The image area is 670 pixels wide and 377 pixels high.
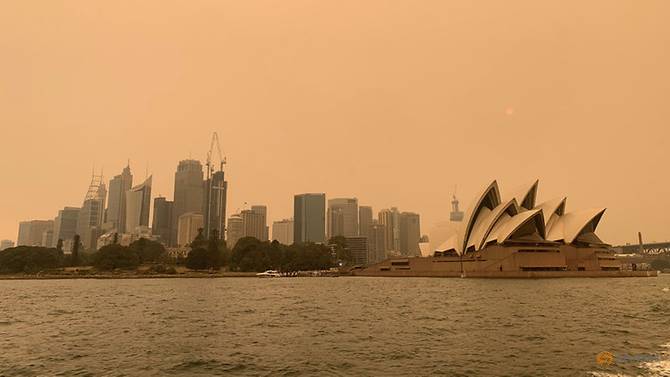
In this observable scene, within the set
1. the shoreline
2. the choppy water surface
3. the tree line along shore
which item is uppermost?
the tree line along shore

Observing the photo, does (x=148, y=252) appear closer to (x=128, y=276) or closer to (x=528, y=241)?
(x=128, y=276)

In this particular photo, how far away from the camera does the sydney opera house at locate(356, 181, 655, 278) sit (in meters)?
98.3

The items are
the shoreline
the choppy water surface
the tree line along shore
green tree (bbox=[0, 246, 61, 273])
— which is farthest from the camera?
green tree (bbox=[0, 246, 61, 273])

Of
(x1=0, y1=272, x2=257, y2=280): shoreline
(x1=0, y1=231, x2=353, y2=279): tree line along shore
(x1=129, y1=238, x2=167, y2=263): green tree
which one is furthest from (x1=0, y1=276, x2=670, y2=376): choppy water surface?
(x1=129, y1=238, x2=167, y2=263): green tree

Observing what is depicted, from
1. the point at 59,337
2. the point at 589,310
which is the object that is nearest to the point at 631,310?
the point at 589,310

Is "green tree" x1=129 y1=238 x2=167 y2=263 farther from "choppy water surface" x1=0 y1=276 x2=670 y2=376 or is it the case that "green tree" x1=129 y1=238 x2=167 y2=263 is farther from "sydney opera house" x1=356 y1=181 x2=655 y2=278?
"choppy water surface" x1=0 y1=276 x2=670 y2=376

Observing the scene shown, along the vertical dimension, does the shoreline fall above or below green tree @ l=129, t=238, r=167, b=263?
below

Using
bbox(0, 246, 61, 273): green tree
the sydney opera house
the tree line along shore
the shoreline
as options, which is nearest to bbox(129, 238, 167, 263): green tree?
the tree line along shore

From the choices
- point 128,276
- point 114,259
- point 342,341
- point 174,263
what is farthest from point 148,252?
point 342,341

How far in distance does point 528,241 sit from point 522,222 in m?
7.69

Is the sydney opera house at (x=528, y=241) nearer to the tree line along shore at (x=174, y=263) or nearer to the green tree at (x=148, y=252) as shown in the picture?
the tree line along shore at (x=174, y=263)

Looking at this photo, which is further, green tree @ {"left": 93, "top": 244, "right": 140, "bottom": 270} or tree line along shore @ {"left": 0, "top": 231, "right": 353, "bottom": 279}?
green tree @ {"left": 93, "top": 244, "right": 140, "bottom": 270}

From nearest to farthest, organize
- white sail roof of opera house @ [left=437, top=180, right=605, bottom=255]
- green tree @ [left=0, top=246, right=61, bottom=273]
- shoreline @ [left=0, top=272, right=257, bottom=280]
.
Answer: white sail roof of opera house @ [left=437, top=180, right=605, bottom=255]
shoreline @ [left=0, top=272, right=257, bottom=280]
green tree @ [left=0, top=246, right=61, bottom=273]

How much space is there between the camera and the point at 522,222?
94875 millimetres
